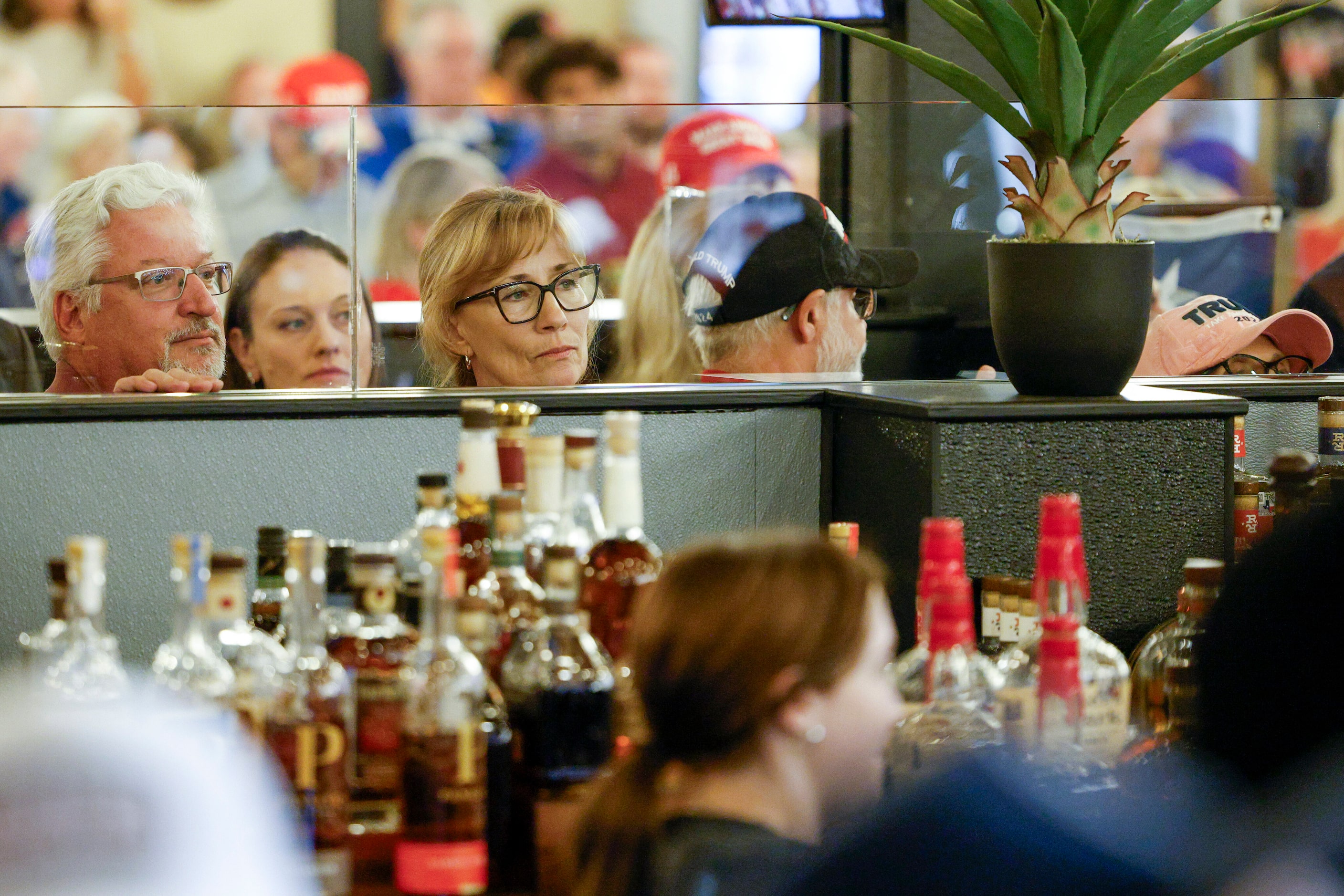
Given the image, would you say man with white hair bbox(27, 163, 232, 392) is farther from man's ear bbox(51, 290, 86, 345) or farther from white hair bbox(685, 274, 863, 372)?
white hair bbox(685, 274, 863, 372)

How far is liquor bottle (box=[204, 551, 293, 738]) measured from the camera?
1146mm

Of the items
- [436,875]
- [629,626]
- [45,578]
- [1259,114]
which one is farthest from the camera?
[1259,114]

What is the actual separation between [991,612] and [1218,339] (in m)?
1.42

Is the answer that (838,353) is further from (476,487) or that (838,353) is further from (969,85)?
(476,487)

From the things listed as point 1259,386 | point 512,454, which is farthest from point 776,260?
point 512,454

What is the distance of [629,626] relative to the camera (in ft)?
4.30

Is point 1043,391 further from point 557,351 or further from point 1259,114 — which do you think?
point 1259,114

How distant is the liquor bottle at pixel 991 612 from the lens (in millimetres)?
1617

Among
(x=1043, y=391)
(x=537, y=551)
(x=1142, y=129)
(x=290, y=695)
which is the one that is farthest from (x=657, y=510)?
(x=1142, y=129)

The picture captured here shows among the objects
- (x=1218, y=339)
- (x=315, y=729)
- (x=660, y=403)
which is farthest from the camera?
(x=1218, y=339)

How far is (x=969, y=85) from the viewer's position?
1.89 meters

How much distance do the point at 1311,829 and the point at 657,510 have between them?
121 centimetres

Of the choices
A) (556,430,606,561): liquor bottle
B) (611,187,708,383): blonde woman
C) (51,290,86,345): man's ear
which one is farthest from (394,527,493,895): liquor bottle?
(51,290,86,345): man's ear

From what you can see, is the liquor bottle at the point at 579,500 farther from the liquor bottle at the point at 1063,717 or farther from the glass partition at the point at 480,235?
the glass partition at the point at 480,235
